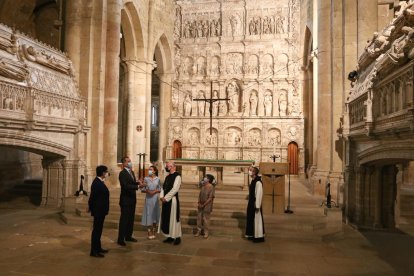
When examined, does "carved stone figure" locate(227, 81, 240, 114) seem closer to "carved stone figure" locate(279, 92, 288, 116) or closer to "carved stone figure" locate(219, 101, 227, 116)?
"carved stone figure" locate(219, 101, 227, 116)

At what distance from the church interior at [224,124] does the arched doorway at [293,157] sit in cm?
7

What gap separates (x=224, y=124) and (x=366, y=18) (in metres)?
12.3

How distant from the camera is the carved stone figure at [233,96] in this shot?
21766 mm

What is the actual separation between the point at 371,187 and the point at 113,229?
697cm

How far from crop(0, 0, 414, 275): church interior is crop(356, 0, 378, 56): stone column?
1.5 inches

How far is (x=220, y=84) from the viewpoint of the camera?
22078mm

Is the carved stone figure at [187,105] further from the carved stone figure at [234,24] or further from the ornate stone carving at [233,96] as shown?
the carved stone figure at [234,24]

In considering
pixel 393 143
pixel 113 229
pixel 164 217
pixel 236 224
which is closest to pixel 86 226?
pixel 113 229

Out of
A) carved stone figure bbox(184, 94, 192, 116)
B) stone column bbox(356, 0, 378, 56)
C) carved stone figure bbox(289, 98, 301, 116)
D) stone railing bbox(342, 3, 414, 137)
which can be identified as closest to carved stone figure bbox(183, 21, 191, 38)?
carved stone figure bbox(184, 94, 192, 116)

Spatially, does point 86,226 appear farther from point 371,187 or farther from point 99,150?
point 371,187

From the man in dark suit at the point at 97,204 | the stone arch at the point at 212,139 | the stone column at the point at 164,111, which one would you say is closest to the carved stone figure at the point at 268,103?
the stone arch at the point at 212,139

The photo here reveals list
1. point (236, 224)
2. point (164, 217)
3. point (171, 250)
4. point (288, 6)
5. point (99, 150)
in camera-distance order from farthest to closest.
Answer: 1. point (288, 6)
2. point (99, 150)
3. point (236, 224)
4. point (164, 217)
5. point (171, 250)

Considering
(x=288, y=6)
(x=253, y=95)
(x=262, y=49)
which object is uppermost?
(x=288, y=6)

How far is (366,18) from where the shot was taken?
10.1 m
